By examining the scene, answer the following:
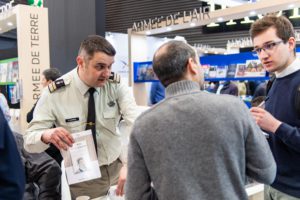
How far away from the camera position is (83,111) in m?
2.01

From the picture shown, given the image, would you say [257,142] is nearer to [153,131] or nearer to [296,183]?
[153,131]

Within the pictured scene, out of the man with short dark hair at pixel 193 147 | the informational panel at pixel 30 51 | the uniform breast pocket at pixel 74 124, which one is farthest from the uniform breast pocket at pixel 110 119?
the informational panel at pixel 30 51

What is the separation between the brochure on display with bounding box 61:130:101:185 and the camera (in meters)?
1.76

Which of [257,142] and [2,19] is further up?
[2,19]

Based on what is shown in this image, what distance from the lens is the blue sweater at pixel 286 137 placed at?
1562mm

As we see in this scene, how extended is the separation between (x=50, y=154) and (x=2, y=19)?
266cm

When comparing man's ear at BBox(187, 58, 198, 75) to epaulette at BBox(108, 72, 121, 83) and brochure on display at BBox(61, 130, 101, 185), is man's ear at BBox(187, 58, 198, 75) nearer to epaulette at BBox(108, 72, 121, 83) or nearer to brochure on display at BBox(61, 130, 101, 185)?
brochure on display at BBox(61, 130, 101, 185)

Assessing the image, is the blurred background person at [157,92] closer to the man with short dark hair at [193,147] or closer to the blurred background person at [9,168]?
the man with short dark hair at [193,147]

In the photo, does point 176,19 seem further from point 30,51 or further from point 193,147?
point 193,147

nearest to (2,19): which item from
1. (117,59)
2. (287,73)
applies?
(287,73)

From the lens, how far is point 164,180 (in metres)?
→ 1.23

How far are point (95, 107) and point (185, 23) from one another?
440 centimetres

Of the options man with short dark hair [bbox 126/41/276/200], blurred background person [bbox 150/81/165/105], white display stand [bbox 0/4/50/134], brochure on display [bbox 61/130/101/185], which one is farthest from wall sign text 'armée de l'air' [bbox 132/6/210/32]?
man with short dark hair [bbox 126/41/276/200]

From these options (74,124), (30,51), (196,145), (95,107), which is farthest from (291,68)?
(30,51)
